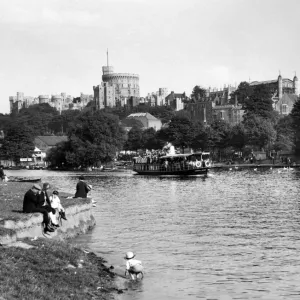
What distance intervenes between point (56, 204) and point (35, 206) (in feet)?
7.17

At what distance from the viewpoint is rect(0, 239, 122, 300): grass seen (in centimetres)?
Result: 2225

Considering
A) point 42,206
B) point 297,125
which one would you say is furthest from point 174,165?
Result: point 42,206

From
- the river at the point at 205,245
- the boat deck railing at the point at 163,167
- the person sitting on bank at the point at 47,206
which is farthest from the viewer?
the boat deck railing at the point at 163,167

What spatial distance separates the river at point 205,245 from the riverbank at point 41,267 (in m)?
1.17

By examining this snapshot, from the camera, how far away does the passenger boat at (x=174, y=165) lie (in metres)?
132

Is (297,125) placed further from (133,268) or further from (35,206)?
(133,268)

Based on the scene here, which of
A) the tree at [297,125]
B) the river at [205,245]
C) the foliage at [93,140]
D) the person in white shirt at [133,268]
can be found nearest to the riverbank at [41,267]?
the person in white shirt at [133,268]

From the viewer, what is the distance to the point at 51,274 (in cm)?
2503

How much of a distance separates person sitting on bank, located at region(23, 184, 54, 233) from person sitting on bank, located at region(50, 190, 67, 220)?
1.63 meters

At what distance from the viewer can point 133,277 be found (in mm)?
27719

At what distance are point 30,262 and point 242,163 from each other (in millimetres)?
171766

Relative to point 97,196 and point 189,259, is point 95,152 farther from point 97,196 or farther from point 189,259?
point 189,259

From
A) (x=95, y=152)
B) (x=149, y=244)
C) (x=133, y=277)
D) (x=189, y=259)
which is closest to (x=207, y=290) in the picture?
(x=133, y=277)

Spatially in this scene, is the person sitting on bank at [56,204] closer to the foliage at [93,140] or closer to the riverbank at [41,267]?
the riverbank at [41,267]
